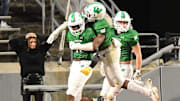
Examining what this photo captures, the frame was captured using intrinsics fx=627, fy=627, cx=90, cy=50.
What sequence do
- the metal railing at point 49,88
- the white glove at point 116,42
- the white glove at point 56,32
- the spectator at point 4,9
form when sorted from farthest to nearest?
the spectator at point 4,9, the metal railing at point 49,88, the white glove at point 116,42, the white glove at point 56,32

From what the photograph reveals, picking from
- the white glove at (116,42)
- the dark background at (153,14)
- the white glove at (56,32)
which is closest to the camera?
the white glove at (56,32)

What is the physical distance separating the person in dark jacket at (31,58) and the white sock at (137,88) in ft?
3.19

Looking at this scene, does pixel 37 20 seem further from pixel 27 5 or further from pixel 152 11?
pixel 152 11

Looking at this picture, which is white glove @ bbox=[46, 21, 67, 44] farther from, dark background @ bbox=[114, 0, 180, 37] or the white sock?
dark background @ bbox=[114, 0, 180, 37]

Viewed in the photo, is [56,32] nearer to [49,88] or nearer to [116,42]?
[116,42]

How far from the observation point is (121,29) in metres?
6.64

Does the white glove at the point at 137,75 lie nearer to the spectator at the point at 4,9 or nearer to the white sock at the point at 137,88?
the white sock at the point at 137,88

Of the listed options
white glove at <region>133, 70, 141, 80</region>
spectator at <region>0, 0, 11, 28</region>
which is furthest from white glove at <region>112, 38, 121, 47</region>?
spectator at <region>0, 0, 11, 28</region>

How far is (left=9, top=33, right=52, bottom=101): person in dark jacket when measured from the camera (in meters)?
6.73

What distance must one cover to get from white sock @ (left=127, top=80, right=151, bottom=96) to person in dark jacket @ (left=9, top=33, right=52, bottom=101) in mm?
971

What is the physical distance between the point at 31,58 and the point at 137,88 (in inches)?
46.5

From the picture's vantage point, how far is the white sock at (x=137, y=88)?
21.5 ft

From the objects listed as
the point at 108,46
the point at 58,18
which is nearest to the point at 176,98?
the point at 108,46

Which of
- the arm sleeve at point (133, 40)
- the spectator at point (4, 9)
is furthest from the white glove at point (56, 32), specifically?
the spectator at point (4, 9)
